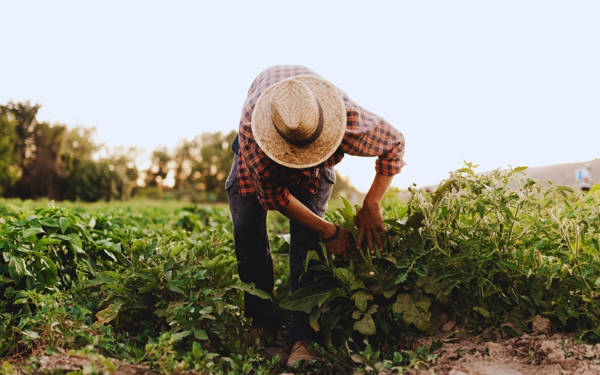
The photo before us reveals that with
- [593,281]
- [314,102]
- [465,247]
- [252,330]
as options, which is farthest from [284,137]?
[593,281]

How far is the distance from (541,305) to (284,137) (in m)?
1.50

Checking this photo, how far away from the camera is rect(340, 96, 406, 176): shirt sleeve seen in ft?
7.69

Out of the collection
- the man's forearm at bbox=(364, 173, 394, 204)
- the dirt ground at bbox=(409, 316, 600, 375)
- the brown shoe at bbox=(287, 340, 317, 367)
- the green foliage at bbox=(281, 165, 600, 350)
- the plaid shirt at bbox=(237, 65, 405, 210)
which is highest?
the plaid shirt at bbox=(237, 65, 405, 210)

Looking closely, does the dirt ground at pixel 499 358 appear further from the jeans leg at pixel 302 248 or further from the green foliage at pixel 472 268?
the jeans leg at pixel 302 248

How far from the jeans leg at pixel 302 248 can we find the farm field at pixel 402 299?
7cm

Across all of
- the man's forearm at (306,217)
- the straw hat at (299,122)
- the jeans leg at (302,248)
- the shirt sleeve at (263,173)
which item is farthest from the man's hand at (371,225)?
the straw hat at (299,122)

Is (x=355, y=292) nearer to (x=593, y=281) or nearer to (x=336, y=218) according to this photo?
(x=336, y=218)

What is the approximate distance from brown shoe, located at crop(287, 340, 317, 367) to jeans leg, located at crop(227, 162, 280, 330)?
16.7 inches

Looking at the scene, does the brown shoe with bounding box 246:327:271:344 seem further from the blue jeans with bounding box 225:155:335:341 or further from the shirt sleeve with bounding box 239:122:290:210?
the shirt sleeve with bounding box 239:122:290:210

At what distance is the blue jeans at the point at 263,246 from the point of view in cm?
267

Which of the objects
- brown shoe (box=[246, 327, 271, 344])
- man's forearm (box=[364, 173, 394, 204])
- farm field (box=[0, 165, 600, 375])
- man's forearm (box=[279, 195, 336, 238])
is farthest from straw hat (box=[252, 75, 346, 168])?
brown shoe (box=[246, 327, 271, 344])

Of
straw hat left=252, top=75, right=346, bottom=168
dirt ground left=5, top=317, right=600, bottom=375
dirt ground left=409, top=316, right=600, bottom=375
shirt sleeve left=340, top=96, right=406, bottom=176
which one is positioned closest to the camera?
dirt ground left=5, top=317, right=600, bottom=375

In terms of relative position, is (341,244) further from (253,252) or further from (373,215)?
(253,252)

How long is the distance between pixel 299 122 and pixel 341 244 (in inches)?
35.2
